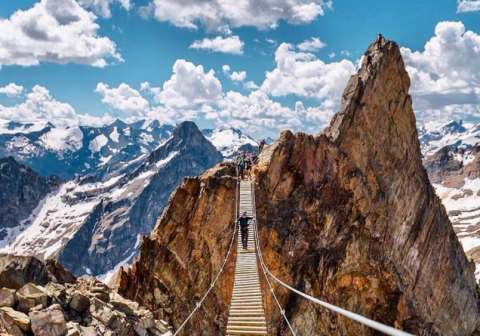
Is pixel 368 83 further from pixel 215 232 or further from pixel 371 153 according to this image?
pixel 215 232

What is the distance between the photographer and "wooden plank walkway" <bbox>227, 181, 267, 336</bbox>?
20.6 meters

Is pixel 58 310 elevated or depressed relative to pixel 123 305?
elevated

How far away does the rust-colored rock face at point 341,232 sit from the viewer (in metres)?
29.8

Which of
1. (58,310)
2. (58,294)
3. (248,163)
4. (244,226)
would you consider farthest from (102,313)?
(248,163)

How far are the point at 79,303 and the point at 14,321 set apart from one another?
3569 mm

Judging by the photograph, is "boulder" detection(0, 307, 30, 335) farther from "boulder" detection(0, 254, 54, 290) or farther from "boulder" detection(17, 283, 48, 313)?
"boulder" detection(0, 254, 54, 290)

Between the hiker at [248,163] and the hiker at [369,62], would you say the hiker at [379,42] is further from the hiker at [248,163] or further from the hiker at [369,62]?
the hiker at [248,163]

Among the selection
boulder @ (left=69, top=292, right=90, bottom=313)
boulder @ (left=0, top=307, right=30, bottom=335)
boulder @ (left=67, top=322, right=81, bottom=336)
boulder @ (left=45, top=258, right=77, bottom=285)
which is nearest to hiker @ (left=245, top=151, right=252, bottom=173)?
boulder @ (left=45, top=258, right=77, bottom=285)

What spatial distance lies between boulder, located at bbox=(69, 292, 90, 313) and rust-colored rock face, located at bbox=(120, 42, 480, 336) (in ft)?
33.6

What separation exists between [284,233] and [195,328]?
39.8 feet

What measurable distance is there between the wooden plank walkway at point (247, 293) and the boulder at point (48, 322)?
8.97 metres

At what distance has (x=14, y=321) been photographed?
13.3 meters

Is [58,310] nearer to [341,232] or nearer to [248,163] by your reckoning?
[248,163]

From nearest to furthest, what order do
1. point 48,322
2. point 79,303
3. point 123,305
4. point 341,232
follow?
point 48,322 < point 79,303 < point 123,305 < point 341,232
